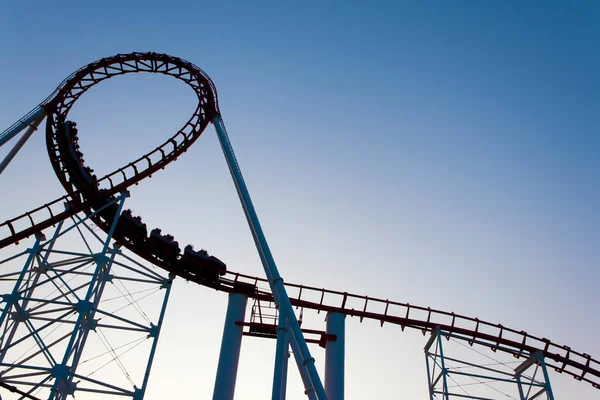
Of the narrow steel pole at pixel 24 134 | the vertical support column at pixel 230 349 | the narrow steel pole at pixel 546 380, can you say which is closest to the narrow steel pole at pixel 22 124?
the narrow steel pole at pixel 24 134

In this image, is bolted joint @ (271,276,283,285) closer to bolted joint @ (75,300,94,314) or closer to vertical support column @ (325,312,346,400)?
bolted joint @ (75,300,94,314)

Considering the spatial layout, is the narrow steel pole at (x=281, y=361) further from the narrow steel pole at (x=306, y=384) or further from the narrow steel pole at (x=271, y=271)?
the narrow steel pole at (x=306, y=384)

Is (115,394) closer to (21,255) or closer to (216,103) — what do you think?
(21,255)

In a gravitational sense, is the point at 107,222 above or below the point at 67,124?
below

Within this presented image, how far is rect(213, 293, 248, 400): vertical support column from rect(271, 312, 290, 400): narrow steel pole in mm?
6175

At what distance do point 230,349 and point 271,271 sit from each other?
651 centimetres

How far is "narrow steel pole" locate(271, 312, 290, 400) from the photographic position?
9.85m

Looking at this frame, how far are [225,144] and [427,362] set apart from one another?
33.8ft

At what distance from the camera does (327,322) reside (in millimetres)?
18844

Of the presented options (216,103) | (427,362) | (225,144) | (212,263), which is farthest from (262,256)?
(427,362)

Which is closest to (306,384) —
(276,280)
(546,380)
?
(276,280)

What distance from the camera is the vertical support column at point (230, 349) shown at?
1611 cm

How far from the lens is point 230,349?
16938 millimetres

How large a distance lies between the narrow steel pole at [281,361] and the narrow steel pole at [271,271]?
0.22 m
